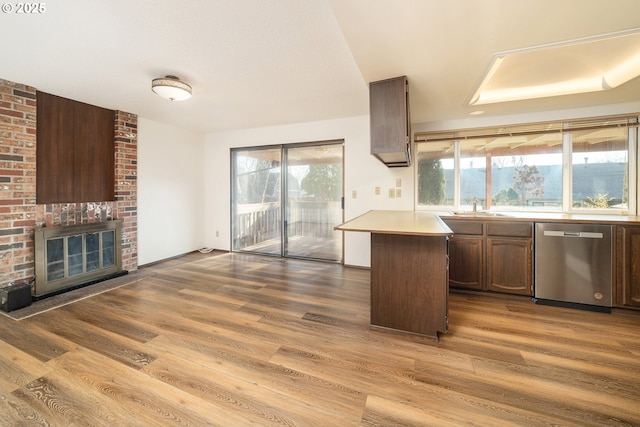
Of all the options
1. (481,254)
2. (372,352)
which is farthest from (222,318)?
(481,254)

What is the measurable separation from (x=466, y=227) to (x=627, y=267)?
140 cm

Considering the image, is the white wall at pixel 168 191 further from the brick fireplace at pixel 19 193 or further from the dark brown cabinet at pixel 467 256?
the dark brown cabinet at pixel 467 256

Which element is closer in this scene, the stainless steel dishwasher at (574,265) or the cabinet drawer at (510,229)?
the stainless steel dishwasher at (574,265)

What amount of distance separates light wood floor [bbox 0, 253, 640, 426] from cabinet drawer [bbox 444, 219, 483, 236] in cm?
78

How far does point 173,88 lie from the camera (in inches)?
99.0

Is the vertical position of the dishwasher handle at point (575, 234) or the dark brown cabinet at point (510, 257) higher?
the dishwasher handle at point (575, 234)

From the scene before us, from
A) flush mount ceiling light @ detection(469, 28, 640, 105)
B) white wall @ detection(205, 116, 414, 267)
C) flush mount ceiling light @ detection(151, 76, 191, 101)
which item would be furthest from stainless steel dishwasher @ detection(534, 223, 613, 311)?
flush mount ceiling light @ detection(151, 76, 191, 101)

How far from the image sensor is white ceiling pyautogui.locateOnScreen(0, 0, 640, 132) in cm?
153

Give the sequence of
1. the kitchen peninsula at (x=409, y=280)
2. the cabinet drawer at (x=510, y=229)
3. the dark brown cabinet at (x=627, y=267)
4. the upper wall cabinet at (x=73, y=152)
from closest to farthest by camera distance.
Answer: the kitchen peninsula at (x=409, y=280), the dark brown cabinet at (x=627, y=267), the cabinet drawer at (x=510, y=229), the upper wall cabinet at (x=73, y=152)

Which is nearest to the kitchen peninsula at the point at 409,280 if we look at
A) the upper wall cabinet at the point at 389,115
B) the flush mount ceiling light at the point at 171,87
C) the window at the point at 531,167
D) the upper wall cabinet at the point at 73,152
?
the upper wall cabinet at the point at 389,115

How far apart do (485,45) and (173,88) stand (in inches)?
108

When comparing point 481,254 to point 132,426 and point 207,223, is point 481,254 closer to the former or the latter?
point 132,426

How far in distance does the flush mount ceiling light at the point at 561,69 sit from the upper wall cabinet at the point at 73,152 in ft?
15.1

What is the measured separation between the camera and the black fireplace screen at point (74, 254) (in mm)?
2846
